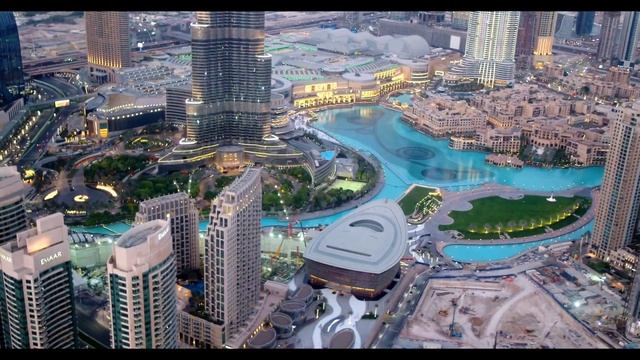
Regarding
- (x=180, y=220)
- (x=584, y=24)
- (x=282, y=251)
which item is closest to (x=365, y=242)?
(x=282, y=251)

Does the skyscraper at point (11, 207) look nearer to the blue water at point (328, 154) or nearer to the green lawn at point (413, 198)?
the green lawn at point (413, 198)

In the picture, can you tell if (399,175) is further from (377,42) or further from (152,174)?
(377,42)

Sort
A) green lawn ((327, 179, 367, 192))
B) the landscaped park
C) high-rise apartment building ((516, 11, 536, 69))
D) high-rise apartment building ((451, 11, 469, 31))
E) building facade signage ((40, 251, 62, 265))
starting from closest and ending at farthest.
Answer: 1. building facade signage ((40, 251, 62, 265))
2. the landscaped park
3. green lawn ((327, 179, 367, 192))
4. high-rise apartment building ((516, 11, 536, 69))
5. high-rise apartment building ((451, 11, 469, 31))

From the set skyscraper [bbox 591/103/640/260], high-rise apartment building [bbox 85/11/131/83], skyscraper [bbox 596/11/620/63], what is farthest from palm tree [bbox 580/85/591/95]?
high-rise apartment building [bbox 85/11/131/83]

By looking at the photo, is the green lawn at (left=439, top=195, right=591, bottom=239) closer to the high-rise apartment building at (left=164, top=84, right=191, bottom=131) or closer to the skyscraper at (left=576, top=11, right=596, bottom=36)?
the high-rise apartment building at (left=164, top=84, right=191, bottom=131)

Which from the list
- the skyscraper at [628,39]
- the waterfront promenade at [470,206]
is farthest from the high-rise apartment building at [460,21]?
the waterfront promenade at [470,206]

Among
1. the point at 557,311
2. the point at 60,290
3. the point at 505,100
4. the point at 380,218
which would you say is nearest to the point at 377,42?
the point at 505,100
